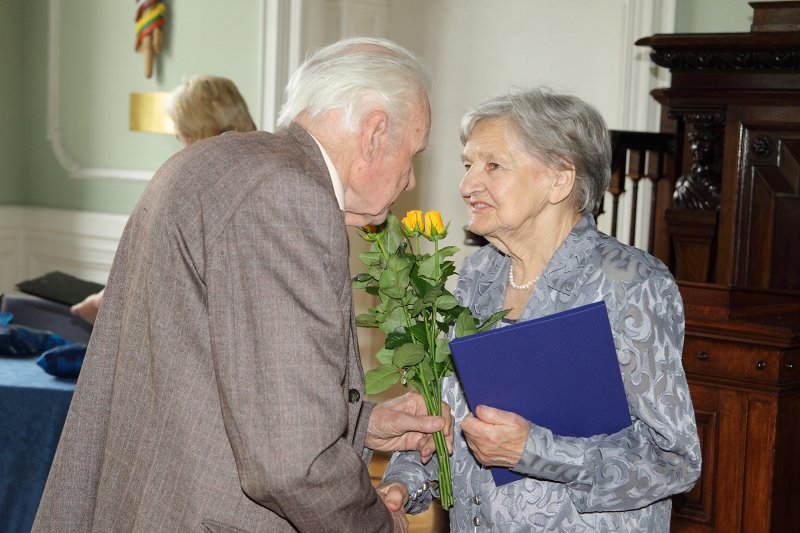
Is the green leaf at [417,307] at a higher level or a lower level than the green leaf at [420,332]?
higher

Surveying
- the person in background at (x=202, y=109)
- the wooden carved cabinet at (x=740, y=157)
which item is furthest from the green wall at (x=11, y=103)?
the wooden carved cabinet at (x=740, y=157)

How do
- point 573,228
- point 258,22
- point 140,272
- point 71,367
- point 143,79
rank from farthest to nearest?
point 143,79 < point 258,22 < point 71,367 < point 573,228 < point 140,272

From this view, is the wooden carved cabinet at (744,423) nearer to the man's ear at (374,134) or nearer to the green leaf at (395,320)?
the green leaf at (395,320)

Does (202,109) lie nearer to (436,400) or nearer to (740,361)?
(740,361)

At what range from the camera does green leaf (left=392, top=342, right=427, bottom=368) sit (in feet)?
6.13

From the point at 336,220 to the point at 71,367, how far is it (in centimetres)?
209

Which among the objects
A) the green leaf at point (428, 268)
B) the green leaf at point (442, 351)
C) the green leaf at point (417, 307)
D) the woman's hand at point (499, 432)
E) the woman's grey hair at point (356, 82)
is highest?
the woman's grey hair at point (356, 82)

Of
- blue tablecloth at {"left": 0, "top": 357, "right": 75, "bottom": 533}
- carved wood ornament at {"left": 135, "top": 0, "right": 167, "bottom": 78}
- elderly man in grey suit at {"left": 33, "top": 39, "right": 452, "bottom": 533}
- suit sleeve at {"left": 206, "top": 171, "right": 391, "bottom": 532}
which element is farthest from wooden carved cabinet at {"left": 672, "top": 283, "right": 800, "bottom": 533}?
carved wood ornament at {"left": 135, "top": 0, "right": 167, "bottom": 78}

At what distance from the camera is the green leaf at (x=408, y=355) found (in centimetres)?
187

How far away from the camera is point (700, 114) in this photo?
13.1ft

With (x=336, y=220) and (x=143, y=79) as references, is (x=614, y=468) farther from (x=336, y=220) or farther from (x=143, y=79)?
(x=143, y=79)

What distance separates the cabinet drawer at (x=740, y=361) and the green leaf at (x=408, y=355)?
44.2 inches

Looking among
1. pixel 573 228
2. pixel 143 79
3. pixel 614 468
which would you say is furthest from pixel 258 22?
pixel 614 468

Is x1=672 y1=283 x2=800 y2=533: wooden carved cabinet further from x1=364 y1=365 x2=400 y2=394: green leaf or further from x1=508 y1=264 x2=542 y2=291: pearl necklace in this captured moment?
x1=364 y1=365 x2=400 y2=394: green leaf
